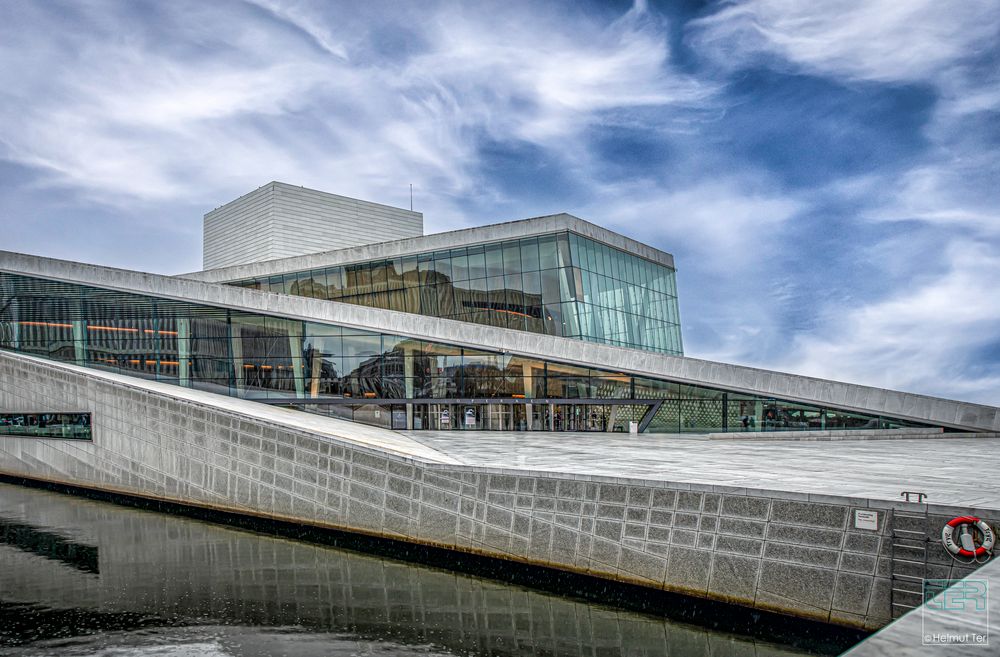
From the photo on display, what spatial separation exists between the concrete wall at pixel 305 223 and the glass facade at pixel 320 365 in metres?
58.4

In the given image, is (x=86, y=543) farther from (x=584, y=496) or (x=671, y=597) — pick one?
(x=671, y=597)

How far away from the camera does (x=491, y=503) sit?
45.7 ft

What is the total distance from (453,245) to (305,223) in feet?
217

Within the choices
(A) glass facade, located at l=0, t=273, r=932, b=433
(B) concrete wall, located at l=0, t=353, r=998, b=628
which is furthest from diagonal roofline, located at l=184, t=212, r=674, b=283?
(B) concrete wall, located at l=0, t=353, r=998, b=628

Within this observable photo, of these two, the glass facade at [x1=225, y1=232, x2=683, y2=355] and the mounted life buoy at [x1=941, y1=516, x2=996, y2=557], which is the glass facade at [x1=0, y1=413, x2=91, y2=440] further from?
the mounted life buoy at [x1=941, y1=516, x2=996, y2=557]

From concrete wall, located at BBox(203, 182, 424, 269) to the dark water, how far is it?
7612 cm

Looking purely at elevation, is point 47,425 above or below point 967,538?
below

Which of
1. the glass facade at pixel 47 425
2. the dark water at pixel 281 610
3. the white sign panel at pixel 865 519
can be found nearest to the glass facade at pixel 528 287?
the glass facade at pixel 47 425

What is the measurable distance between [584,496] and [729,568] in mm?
2884

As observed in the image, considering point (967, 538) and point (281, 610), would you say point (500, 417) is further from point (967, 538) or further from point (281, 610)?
point (967, 538)

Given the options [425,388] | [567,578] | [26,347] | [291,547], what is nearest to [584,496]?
[567,578]

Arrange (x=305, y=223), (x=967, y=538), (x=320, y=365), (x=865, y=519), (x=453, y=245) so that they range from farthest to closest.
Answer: (x=305, y=223), (x=453, y=245), (x=320, y=365), (x=865, y=519), (x=967, y=538)

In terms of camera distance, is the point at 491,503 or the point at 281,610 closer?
the point at 281,610

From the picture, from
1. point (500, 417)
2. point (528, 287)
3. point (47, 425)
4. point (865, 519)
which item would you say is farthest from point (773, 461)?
point (47, 425)
